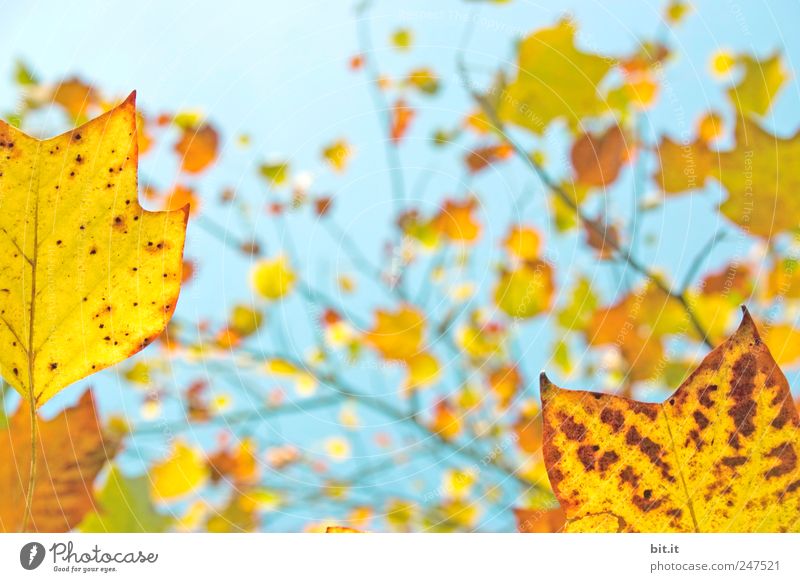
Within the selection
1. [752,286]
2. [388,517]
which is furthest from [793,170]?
[388,517]

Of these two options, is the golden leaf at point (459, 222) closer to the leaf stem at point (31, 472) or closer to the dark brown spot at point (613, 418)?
the dark brown spot at point (613, 418)

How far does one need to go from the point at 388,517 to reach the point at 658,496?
0.23 meters

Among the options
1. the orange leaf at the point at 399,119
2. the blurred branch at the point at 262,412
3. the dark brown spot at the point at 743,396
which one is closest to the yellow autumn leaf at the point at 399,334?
the blurred branch at the point at 262,412

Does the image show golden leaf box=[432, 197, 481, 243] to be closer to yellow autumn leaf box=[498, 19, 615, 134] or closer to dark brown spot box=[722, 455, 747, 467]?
yellow autumn leaf box=[498, 19, 615, 134]

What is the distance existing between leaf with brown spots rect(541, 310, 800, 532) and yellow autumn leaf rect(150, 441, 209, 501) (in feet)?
1.06

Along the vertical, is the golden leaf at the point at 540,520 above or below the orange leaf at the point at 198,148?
below

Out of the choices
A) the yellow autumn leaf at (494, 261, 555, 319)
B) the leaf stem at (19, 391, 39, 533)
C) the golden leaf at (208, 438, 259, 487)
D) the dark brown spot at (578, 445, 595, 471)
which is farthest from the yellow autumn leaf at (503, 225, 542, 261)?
the leaf stem at (19, 391, 39, 533)

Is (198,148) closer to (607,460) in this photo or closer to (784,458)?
(607,460)

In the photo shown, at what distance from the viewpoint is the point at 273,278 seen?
27.0 inches

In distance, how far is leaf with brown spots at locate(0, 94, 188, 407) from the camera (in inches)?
22.6

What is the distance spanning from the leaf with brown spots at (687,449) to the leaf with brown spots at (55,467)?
0.40 metres

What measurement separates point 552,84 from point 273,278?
1.09 feet

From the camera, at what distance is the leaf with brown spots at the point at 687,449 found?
0.55 metres
